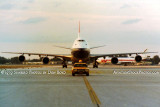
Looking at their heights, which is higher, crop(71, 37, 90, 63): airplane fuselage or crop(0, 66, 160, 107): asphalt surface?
crop(71, 37, 90, 63): airplane fuselage

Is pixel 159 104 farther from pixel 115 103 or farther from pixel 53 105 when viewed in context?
pixel 53 105

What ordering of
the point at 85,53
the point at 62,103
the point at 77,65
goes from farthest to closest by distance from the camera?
the point at 85,53, the point at 77,65, the point at 62,103

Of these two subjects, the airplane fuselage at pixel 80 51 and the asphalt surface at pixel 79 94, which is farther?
the airplane fuselage at pixel 80 51

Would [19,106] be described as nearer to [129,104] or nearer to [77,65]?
[129,104]

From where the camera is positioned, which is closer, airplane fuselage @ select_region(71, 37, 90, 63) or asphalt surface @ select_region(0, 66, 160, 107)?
asphalt surface @ select_region(0, 66, 160, 107)

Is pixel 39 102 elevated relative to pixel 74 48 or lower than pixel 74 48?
lower

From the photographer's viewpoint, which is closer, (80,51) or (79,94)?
(79,94)

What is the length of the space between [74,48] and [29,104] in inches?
1367

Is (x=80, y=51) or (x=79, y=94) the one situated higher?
(x=80, y=51)

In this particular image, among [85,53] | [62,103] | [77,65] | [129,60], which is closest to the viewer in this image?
[62,103]

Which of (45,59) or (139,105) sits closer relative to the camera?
(139,105)

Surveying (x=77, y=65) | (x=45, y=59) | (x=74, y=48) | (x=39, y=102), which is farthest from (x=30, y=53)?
(x=39, y=102)

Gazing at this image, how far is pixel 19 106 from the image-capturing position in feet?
28.6

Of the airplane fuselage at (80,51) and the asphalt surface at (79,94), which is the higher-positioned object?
the airplane fuselage at (80,51)
